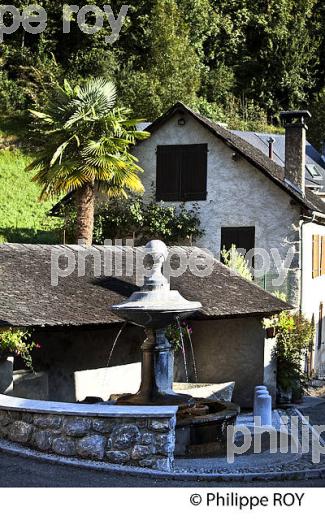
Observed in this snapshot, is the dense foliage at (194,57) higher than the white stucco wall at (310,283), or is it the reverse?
the dense foliage at (194,57)

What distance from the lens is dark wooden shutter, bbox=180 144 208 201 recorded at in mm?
25703

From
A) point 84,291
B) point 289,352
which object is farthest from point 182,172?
point 84,291

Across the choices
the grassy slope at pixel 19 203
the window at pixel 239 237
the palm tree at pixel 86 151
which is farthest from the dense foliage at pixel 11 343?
the grassy slope at pixel 19 203

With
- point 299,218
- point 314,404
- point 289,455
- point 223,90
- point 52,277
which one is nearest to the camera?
point 289,455

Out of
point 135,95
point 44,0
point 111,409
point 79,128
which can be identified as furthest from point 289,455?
point 44,0

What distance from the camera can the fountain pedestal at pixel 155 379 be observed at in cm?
1341

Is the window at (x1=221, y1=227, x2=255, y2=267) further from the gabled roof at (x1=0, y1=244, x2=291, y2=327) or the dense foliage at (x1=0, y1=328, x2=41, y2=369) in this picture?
the dense foliage at (x1=0, y1=328, x2=41, y2=369)

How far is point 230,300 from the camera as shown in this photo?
18062 mm

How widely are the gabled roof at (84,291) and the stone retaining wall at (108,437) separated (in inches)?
115

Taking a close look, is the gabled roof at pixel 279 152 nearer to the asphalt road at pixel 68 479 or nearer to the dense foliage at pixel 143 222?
the dense foliage at pixel 143 222

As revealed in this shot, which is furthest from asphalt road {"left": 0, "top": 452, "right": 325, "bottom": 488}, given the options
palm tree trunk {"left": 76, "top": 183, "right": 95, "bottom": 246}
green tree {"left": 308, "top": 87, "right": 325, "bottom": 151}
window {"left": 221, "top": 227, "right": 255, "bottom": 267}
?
green tree {"left": 308, "top": 87, "right": 325, "bottom": 151}

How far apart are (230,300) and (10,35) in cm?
3662
